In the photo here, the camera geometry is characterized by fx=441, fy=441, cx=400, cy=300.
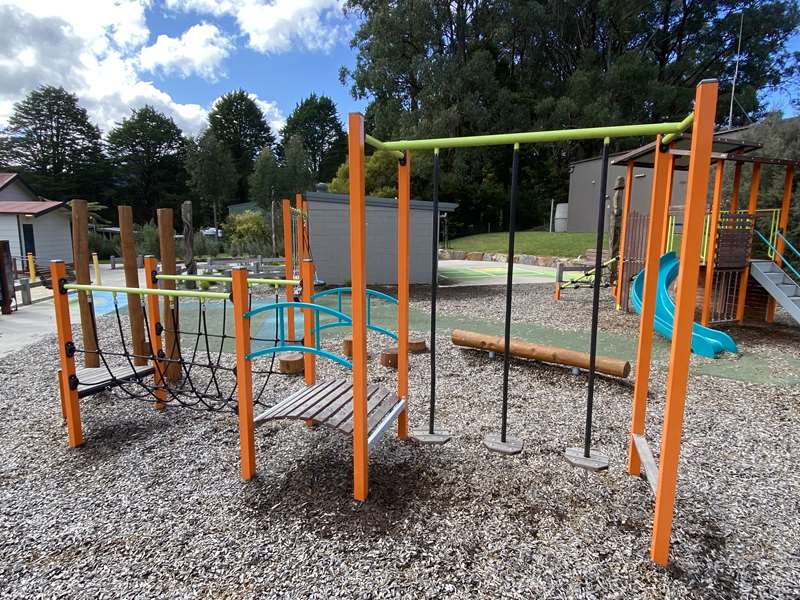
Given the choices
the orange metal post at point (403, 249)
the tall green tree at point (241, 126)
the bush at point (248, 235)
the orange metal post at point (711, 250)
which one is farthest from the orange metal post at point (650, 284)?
the tall green tree at point (241, 126)

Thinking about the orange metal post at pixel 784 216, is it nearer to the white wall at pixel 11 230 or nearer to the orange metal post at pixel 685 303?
the orange metal post at pixel 685 303

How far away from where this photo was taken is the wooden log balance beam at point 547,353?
12.9 feet

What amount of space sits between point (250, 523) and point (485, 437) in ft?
5.08

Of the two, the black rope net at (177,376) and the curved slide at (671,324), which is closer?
the black rope net at (177,376)

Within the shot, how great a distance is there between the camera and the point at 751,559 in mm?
1867

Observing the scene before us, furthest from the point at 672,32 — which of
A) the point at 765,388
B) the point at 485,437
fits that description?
the point at 485,437

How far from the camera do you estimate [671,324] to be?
5594mm

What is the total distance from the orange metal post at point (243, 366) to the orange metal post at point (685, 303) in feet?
6.43

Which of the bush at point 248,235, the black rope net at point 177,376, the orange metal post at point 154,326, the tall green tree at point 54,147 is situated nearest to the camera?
the black rope net at point 177,376

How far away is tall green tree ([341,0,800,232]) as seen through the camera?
2461 cm

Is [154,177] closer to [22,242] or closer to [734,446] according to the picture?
[22,242]

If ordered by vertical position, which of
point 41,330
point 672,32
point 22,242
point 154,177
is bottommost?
point 41,330

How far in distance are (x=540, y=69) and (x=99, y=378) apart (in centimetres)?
3308

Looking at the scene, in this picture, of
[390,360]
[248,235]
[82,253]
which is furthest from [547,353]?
[248,235]
